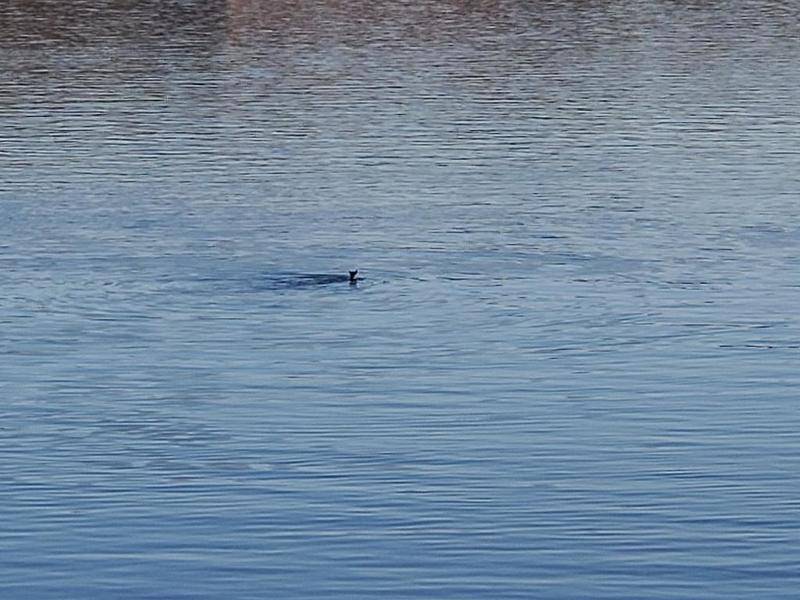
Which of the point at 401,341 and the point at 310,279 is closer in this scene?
the point at 401,341

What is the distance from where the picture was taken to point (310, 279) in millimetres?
24328

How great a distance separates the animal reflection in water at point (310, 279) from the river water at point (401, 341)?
0.24ft

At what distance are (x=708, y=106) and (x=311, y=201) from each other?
12.3 meters

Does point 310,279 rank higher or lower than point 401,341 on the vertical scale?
lower

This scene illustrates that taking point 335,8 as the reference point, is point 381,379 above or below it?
above

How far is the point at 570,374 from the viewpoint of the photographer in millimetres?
20078

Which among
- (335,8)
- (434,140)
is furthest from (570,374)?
(335,8)

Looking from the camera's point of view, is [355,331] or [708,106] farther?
[708,106]

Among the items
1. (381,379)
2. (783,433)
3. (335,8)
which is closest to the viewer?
(783,433)

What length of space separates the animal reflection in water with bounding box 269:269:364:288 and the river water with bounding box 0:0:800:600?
74 mm

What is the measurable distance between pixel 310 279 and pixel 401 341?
3202mm

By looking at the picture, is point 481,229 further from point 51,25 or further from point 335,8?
point 335,8

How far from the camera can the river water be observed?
15180 millimetres

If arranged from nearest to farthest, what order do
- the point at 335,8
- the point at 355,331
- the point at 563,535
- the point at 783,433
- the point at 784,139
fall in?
the point at 563,535 < the point at 783,433 < the point at 355,331 < the point at 784,139 < the point at 335,8
